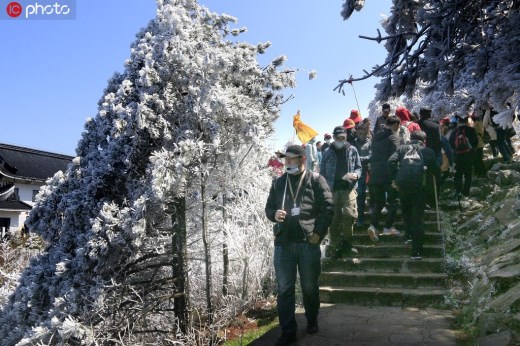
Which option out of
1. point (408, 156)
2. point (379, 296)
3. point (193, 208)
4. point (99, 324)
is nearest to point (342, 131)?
point (408, 156)

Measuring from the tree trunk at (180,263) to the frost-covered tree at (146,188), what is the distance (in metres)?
0.01

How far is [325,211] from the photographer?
186 inches

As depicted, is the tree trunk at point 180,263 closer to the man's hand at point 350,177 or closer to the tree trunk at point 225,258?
the tree trunk at point 225,258

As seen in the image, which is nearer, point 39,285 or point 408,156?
point 39,285

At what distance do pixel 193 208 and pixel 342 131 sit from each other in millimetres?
3445

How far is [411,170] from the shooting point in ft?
23.3

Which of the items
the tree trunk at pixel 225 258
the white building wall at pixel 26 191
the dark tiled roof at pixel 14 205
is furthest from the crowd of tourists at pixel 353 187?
the white building wall at pixel 26 191

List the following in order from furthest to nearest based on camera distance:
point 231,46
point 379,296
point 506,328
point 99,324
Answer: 1. point 379,296
2. point 231,46
3. point 506,328
4. point 99,324

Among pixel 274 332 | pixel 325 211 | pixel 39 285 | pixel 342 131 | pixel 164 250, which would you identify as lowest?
pixel 274 332

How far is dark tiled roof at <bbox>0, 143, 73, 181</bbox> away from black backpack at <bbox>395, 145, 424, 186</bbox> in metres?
22.7

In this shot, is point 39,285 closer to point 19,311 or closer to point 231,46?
point 19,311

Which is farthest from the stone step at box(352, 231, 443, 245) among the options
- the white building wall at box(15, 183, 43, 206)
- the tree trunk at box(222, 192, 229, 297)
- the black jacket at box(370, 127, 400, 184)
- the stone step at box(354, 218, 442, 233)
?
the white building wall at box(15, 183, 43, 206)

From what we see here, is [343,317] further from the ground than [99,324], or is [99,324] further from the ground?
[99,324]

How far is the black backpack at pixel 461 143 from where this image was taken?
30.8 feet
